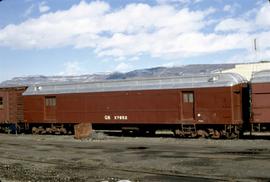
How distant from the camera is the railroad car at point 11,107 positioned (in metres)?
39.7

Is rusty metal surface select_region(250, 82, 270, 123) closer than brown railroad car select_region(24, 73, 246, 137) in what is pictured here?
Yes

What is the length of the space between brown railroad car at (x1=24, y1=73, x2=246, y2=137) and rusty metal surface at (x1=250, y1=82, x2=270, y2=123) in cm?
113

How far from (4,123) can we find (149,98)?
1456 cm

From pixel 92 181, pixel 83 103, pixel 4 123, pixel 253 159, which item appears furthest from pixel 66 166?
pixel 4 123

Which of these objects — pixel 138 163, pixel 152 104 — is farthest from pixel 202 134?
pixel 138 163

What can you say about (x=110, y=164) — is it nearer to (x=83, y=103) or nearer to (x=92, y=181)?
(x=92, y=181)

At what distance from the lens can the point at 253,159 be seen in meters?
18.0

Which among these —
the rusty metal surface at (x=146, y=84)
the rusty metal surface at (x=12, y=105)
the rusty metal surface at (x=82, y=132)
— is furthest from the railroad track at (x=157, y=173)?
the rusty metal surface at (x=12, y=105)

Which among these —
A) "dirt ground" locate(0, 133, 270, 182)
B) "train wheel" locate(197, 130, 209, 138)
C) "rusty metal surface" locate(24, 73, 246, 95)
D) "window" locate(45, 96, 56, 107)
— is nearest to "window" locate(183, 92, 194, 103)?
"rusty metal surface" locate(24, 73, 246, 95)

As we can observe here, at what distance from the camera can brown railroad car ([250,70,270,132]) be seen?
27891 mm

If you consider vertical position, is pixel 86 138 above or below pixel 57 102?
below

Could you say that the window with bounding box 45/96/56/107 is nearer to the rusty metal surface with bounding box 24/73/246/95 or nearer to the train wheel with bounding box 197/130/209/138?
the rusty metal surface with bounding box 24/73/246/95

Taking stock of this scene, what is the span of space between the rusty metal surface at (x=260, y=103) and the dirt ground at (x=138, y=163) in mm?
2744

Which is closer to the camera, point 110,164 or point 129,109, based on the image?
point 110,164
